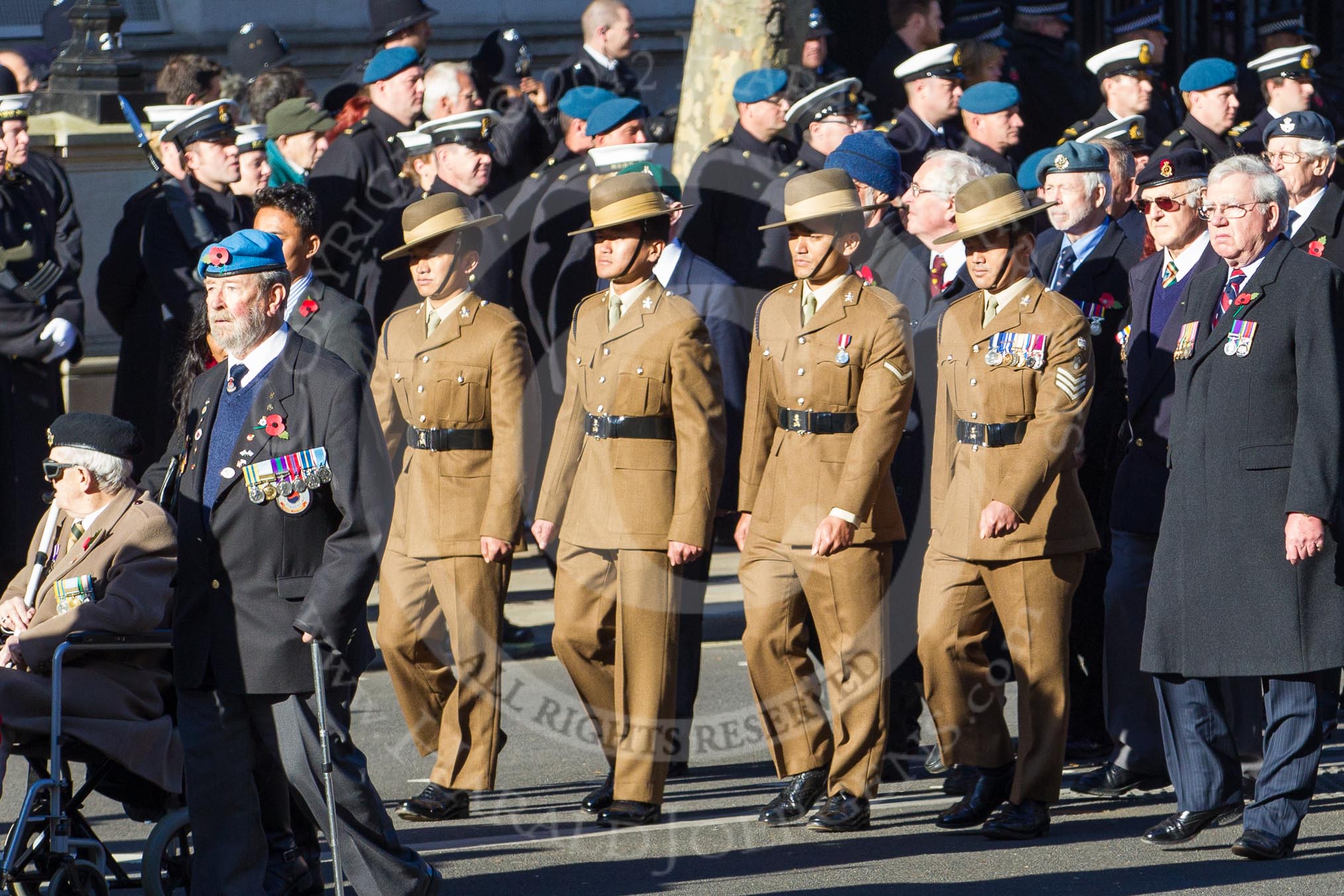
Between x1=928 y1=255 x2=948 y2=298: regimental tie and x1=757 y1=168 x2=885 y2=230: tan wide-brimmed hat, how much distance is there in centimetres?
62

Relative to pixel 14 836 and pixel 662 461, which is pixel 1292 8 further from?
pixel 14 836

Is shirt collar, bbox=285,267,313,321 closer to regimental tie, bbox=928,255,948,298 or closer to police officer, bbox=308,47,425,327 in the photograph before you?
regimental tie, bbox=928,255,948,298

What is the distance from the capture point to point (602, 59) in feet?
40.6

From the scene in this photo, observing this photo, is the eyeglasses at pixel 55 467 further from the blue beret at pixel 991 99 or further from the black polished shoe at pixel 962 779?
the blue beret at pixel 991 99

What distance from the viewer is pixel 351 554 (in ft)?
18.9

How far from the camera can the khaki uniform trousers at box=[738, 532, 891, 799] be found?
285 inches

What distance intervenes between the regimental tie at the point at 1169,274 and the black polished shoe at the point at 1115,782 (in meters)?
1.60

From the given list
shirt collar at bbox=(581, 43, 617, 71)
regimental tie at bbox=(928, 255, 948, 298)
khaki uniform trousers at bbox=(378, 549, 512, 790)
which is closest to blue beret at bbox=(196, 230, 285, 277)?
khaki uniform trousers at bbox=(378, 549, 512, 790)

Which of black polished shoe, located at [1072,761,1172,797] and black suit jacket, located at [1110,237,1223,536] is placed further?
black polished shoe, located at [1072,761,1172,797]

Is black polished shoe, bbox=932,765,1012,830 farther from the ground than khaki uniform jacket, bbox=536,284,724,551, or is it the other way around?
khaki uniform jacket, bbox=536,284,724,551

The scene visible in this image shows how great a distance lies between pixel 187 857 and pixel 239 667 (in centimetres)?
72

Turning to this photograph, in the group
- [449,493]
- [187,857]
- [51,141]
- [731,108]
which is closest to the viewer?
[187,857]

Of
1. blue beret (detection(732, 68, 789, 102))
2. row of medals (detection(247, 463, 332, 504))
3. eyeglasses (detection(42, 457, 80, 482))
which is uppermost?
blue beret (detection(732, 68, 789, 102))

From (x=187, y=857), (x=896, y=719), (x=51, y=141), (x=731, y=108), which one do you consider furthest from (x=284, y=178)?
(x=187, y=857)
